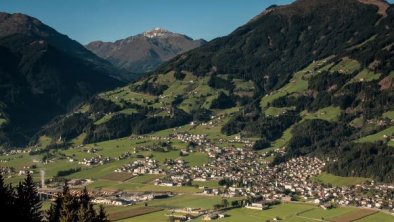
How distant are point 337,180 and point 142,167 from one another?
5814 centimetres

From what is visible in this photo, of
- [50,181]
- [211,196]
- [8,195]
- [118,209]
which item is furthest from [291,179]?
[8,195]

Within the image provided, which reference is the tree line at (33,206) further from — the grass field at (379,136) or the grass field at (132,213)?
the grass field at (379,136)

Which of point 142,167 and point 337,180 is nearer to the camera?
point 337,180

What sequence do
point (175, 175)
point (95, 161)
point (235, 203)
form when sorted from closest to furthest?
1. point (235, 203)
2. point (175, 175)
3. point (95, 161)

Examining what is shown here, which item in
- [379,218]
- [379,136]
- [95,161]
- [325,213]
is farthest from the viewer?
[95,161]

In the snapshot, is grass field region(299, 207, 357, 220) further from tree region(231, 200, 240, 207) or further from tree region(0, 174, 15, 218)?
tree region(0, 174, 15, 218)

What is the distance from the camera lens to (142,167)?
182 metres

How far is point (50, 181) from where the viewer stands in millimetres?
168750

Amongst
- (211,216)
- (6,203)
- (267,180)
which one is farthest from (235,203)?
(6,203)

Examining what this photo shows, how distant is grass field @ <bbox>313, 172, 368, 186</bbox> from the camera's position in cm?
14562

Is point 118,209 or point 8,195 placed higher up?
point 8,195

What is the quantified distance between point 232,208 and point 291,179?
35129 mm

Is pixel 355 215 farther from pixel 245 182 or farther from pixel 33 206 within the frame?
pixel 33 206

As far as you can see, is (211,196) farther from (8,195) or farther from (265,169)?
(8,195)
